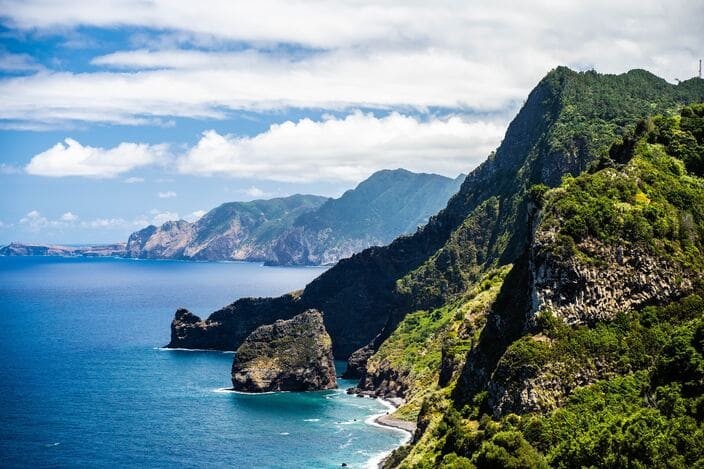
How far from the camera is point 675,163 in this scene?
448ft

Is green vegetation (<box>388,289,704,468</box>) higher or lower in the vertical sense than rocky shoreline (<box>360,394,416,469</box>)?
higher

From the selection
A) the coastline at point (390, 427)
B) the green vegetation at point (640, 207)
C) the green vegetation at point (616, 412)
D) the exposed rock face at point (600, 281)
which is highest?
the green vegetation at point (640, 207)

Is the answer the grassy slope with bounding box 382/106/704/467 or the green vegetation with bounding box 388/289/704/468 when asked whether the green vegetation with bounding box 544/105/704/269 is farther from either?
the green vegetation with bounding box 388/289/704/468

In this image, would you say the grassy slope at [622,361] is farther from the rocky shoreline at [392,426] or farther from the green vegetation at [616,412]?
the rocky shoreline at [392,426]

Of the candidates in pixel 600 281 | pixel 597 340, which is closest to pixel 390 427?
pixel 597 340

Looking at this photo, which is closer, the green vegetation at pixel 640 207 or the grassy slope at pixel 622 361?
the grassy slope at pixel 622 361

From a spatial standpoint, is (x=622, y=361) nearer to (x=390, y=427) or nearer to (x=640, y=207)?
(x=640, y=207)

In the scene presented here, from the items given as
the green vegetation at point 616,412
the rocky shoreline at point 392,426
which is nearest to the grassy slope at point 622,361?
the green vegetation at point 616,412

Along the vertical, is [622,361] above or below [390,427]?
above

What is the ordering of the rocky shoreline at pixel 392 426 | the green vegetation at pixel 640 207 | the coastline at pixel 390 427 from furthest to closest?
the rocky shoreline at pixel 392 426
the coastline at pixel 390 427
the green vegetation at pixel 640 207

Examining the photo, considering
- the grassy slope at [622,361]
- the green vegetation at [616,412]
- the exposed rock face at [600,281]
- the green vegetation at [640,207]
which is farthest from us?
the green vegetation at [640,207]

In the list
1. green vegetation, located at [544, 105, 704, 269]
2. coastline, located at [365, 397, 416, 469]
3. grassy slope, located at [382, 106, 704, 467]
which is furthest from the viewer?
coastline, located at [365, 397, 416, 469]

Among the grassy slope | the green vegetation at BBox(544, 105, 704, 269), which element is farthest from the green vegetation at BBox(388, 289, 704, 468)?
the green vegetation at BBox(544, 105, 704, 269)

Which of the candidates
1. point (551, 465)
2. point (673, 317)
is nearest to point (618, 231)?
point (673, 317)
